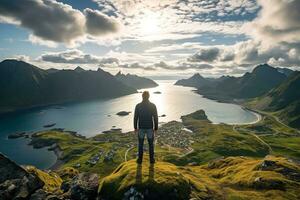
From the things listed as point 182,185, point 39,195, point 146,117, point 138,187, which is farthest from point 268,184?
point 39,195

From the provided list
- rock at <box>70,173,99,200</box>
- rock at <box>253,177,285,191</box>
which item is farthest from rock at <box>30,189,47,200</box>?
rock at <box>253,177,285,191</box>

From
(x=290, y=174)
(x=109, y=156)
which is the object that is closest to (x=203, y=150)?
(x=109, y=156)

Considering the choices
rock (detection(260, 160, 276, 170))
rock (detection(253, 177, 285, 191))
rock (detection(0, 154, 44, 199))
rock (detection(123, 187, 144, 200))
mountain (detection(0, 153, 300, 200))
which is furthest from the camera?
rock (detection(260, 160, 276, 170))

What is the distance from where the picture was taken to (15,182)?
977 inches

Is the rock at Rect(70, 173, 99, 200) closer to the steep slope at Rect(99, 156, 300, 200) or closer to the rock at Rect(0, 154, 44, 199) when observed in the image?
the steep slope at Rect(99, 156, 300, 200)

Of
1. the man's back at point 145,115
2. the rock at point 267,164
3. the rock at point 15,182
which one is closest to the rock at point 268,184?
the rock at point 267,164

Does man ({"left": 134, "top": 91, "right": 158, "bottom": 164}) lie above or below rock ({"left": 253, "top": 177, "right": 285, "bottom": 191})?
above

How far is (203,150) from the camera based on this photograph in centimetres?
19612

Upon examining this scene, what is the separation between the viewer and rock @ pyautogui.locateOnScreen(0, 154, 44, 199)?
77.8ft

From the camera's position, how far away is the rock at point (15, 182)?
2370 centimetres

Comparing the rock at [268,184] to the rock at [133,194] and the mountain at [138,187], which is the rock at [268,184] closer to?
the mountain at [138,187]

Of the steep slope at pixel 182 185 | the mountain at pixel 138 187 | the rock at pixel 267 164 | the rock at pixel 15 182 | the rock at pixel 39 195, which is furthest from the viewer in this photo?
the rock at pixel 267 164

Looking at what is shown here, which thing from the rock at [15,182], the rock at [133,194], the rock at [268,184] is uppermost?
the rock at [133,194]

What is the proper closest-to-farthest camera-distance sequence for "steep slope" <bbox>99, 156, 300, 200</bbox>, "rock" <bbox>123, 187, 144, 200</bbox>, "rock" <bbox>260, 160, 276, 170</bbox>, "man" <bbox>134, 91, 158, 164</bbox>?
"rock" <bbox>123, 187, 144, 200</bbox> → "steep slope" <bbox>99, 156, 300, 200</bbox> → "man" <bbox>134, 91, 158, 164</bbox> → "rock" <bbox>260, 160, 276, 170</bbox>
